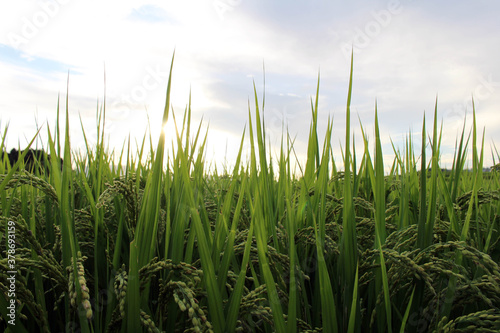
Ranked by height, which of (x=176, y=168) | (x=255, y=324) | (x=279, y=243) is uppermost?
(x=176, y=168)

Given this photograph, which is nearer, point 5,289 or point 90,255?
point 5,289

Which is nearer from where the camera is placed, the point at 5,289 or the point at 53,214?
the point at 5,289

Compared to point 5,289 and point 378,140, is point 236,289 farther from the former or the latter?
point 378,140

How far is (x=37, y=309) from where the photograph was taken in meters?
0.98

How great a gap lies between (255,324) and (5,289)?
784mm

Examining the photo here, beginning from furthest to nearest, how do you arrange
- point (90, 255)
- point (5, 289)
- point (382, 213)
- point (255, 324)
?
point (90, 255) < point (382, 213) < point (255, 324) < point (5, 289)

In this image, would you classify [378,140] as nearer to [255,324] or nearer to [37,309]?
[255,324]

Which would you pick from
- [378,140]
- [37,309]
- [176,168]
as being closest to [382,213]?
[378,140]

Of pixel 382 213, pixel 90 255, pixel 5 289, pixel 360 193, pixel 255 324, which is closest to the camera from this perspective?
pixel 5 289

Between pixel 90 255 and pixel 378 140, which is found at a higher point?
pixel 378 140

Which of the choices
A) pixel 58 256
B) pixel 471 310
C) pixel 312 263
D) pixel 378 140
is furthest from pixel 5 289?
pixel 471 310

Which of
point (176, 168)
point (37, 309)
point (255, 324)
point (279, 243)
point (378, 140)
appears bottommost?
point (255, 324)

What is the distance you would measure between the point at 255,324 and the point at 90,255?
0.79 metres

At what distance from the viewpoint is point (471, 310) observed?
1.22 meters
